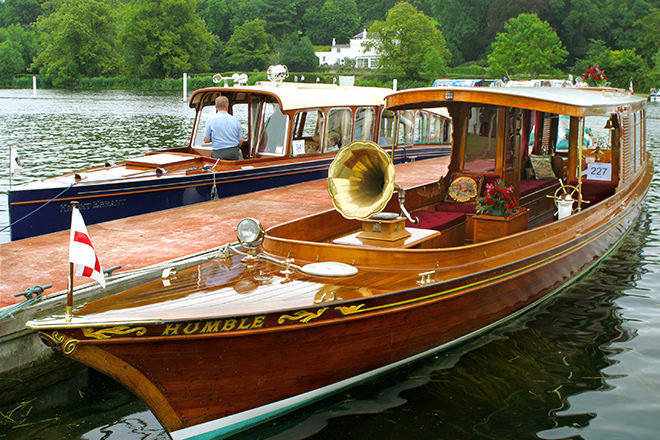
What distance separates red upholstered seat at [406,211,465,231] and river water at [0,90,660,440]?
148 centimetres

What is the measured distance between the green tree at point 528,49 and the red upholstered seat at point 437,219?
3056 inches

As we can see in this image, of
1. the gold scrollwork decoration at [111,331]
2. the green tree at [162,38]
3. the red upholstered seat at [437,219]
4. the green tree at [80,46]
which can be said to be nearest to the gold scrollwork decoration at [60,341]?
the gold scrollwork decoration at [111,331]

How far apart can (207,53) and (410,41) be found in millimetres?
27870

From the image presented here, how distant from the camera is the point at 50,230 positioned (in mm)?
9906

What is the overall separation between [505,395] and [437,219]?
2763 millimetres

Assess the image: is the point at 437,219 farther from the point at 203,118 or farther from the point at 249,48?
the point at 249,48

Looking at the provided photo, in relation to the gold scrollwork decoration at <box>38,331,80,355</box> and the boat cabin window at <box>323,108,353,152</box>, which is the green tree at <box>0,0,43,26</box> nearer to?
the boat cabin window at <box>323,108,353,152</box>

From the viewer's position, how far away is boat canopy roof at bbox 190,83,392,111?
1279 centimetres

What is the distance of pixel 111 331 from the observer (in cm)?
470

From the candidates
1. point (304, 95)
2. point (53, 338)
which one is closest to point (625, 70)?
point (304, 95)

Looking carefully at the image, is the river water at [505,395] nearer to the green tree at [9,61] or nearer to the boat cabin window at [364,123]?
the boat cabin window at [364,123]

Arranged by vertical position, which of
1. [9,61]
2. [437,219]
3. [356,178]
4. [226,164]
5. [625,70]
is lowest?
[437,219]

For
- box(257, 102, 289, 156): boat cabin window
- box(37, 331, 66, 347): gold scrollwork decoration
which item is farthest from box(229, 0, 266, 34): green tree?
box(37, 331, 66, 347): gold scrollwork decoration

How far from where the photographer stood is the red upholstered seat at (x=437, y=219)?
323 inches
